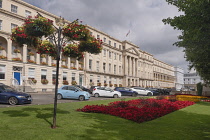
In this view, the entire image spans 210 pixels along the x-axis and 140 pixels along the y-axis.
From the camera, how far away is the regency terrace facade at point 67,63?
1160 inches

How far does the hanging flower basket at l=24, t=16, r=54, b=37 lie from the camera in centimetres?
681

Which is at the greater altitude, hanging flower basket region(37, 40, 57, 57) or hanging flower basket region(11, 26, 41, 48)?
hanging flower basket region(11, 26, 41, 48)

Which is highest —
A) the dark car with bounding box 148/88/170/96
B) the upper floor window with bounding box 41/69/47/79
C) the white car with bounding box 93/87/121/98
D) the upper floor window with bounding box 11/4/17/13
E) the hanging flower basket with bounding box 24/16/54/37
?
the upper floor window with bounding box 11/4/17/13

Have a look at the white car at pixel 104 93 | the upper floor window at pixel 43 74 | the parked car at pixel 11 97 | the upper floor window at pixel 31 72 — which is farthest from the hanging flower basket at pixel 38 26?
the upper floor window at pixel 43 74

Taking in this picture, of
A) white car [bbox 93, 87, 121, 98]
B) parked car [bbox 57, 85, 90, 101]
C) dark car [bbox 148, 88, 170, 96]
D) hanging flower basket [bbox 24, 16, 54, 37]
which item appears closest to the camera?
hanging flower basket [bbox 24, 16, 54, 37]

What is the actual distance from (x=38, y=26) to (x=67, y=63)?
34494 mm

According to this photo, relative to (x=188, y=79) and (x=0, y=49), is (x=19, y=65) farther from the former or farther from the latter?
(x=188, y=79)

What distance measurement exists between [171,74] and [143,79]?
58.2m

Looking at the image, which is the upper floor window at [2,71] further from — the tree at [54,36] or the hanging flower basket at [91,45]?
the hanging flower basket at [91,45]

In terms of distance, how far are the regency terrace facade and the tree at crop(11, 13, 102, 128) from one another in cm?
198

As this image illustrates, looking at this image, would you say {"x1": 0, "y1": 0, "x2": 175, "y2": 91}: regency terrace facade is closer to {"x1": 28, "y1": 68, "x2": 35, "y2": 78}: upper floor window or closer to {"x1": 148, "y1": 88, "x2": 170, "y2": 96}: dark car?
{"x1": 28, "y1": 68, "x2": 35, "y2": 78}: upper floor window

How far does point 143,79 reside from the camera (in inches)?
3056

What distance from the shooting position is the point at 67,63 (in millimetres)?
40719

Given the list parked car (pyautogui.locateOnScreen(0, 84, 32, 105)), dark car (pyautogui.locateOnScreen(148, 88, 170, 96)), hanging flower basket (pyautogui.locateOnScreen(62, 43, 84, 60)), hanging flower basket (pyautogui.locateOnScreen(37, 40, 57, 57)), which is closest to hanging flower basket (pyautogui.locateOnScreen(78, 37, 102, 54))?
hanging flower basket (pyautogui.locateOnScreen(62, 43, 84, 60))
